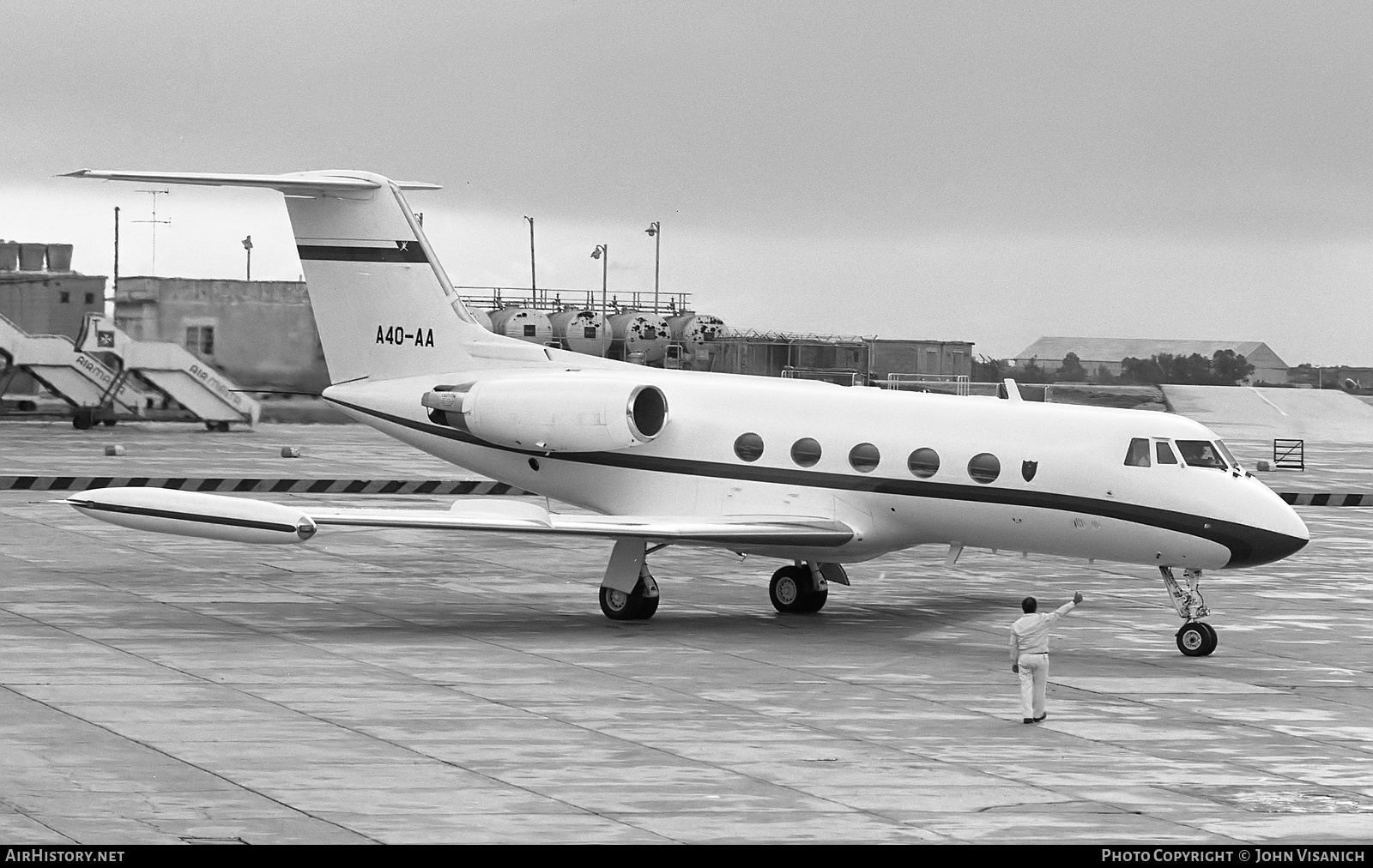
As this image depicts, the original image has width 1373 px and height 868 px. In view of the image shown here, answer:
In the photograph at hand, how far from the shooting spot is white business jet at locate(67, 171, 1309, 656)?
2097cm

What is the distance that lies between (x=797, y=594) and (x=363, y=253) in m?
7.85

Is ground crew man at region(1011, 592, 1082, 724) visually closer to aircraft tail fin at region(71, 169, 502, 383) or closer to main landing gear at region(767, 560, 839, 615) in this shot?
main landing gear at region(767, 560, 839, 615)

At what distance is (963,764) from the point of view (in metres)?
14.5

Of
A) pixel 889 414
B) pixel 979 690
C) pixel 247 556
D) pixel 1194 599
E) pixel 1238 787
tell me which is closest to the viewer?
pixel 1238 787

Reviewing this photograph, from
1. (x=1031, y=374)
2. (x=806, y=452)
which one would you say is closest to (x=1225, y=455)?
(x=806, y=452)

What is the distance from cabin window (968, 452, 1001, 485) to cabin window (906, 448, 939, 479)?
1.39 feet

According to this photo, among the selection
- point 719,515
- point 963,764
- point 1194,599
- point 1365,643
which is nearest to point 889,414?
point 719,515

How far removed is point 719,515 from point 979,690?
5.94 metres

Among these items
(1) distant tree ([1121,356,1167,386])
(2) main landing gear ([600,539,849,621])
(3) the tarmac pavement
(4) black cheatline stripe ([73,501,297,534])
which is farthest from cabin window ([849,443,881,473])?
(1) distant tree ([1121,356,1167,386])

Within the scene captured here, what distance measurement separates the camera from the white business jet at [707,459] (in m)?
21.0

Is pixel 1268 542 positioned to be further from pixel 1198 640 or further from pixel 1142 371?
pixel 1142 371

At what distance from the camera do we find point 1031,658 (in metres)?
16.2

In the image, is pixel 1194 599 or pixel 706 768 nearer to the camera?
pixel 706 768
